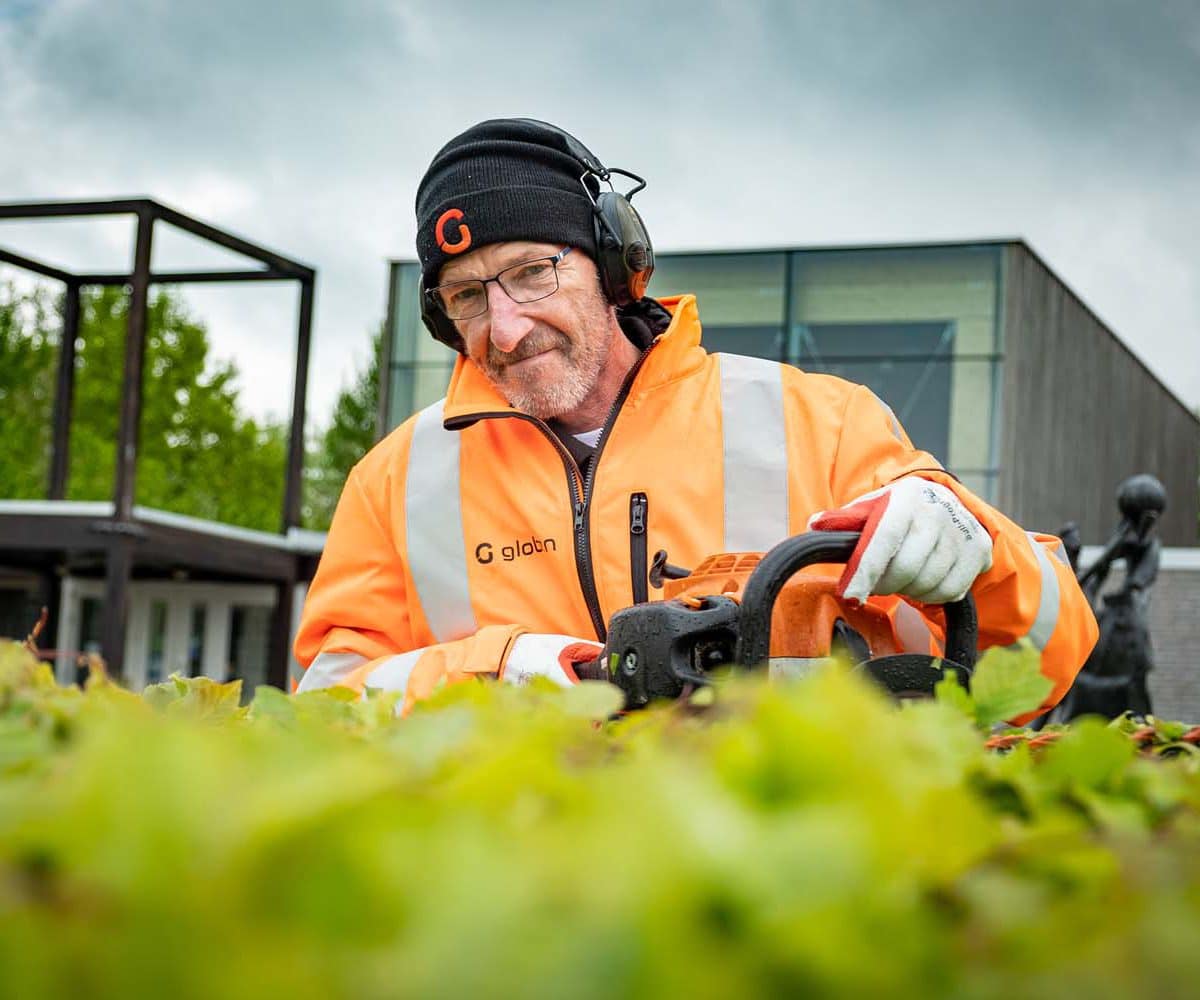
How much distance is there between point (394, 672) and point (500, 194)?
112 cm

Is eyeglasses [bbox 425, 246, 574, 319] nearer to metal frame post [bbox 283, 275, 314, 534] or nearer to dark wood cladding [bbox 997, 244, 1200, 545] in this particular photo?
metal frame post [bbox 283, 275, 314, 534]

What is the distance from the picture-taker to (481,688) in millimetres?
857

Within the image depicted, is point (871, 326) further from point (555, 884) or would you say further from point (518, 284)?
point (555, 884)

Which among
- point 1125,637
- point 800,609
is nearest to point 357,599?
point 800,609

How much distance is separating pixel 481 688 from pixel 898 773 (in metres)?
0.43

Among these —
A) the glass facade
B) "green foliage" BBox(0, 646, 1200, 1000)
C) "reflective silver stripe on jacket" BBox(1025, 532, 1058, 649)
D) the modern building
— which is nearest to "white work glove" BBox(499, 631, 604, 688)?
"reflective silver stripe on jacket" BBox(1025, 532, 1058, 649)

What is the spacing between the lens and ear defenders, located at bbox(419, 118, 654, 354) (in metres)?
3.29

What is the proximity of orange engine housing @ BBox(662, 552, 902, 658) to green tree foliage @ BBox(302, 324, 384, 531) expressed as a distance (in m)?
41.0

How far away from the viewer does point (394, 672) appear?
271 centimetres

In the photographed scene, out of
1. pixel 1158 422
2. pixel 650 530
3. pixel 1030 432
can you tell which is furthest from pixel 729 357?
pixel 1158 422

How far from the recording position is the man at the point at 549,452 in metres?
2.90

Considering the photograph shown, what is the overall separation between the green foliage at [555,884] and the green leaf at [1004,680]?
15.9 inches

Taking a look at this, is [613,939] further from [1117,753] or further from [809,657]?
[809,657]

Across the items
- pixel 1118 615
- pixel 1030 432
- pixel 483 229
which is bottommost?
pixel 1118 615
